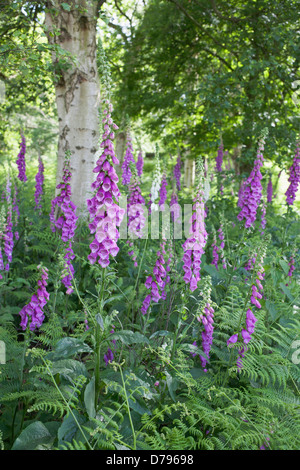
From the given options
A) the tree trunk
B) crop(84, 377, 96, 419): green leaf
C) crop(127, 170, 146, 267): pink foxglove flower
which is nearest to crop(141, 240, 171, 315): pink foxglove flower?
crop(127, 170, 146, 267): pink foxglove flower

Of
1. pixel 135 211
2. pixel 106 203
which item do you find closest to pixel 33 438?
pixel 106 203

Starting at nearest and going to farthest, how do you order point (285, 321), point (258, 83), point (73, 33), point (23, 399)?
1. point (23, 399)
2. point (285, 321)
3. point (73, 33)
4. point (258, 83)

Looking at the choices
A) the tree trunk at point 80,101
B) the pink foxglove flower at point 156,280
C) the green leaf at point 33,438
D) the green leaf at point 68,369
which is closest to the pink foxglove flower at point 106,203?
the green leaf at point 68,369

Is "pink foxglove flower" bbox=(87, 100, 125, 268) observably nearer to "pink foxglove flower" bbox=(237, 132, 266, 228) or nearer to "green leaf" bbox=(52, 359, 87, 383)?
"green leaf" bbox=(52, 359, 87, 383)

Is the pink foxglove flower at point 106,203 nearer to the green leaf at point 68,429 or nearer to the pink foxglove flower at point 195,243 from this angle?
the pink foxglove flower at point 195,243

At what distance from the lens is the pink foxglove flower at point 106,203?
2029 millimetres

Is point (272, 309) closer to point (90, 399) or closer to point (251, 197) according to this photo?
point (251, 197)

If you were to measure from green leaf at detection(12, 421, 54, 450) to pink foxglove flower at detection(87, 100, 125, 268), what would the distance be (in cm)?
93

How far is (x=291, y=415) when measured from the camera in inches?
84.0

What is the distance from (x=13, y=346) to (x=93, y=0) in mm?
4439

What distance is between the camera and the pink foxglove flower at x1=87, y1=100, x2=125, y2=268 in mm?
2029

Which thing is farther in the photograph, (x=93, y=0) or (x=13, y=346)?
(x=93, y=0)
